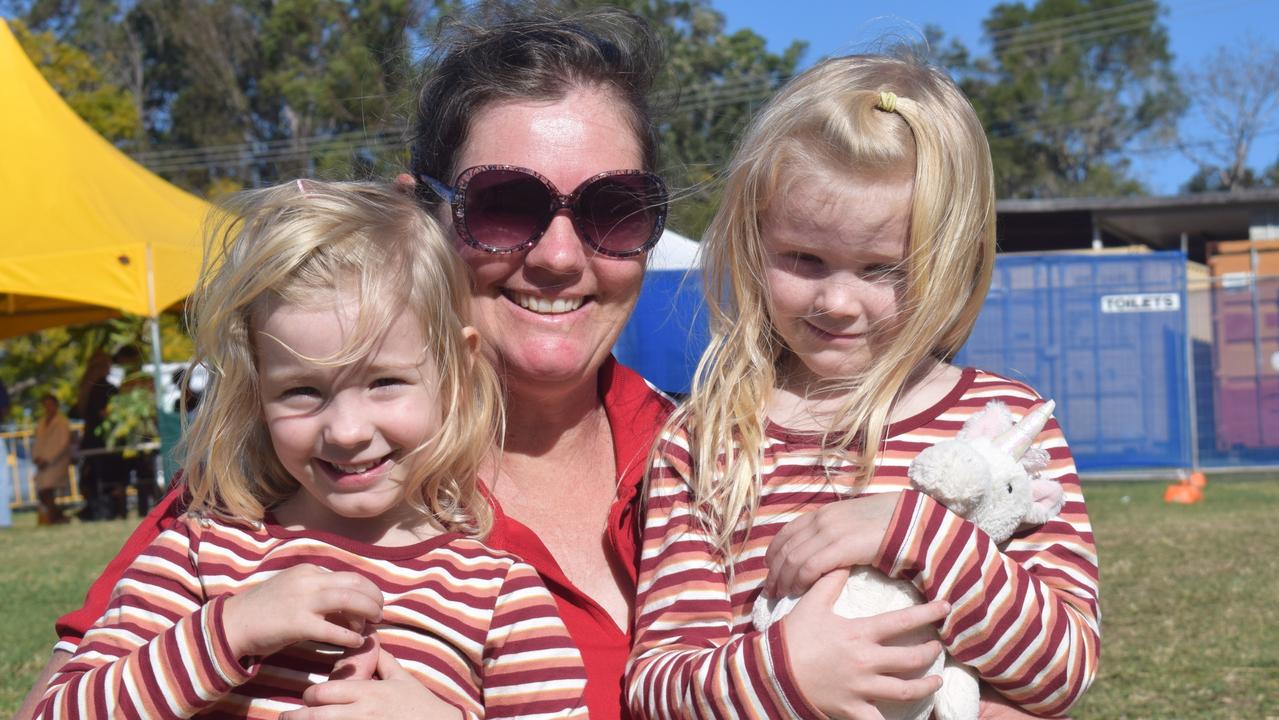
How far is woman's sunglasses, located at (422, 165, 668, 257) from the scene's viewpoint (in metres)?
2.43

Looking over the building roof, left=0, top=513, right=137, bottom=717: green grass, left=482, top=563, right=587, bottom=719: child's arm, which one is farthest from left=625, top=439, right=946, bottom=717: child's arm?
the building roof

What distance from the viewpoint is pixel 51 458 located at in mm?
15109

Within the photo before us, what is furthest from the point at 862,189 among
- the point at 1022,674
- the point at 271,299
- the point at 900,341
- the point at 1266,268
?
the point at 1266,268

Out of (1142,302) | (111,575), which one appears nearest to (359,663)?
(111,575)

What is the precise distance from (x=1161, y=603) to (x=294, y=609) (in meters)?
5.88

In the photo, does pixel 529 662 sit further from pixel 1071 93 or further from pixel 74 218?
pixel 1071 93

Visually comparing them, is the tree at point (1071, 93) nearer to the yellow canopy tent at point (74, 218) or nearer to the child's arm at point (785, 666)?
the yellow canopy tent at point (74, 218)

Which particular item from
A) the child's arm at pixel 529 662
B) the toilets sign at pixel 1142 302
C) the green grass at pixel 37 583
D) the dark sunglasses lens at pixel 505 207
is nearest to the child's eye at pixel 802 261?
the dark sunglasses lens at pixel 505 207

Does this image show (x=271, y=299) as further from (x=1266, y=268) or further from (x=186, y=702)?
(x=1266, y=268)

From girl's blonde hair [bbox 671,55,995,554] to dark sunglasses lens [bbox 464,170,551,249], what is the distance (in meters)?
0.34

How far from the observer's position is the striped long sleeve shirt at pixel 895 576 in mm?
1785

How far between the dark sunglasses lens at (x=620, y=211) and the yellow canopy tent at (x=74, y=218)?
24.5ft

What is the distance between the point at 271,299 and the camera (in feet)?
6.82

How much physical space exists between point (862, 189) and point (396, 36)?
143cm
